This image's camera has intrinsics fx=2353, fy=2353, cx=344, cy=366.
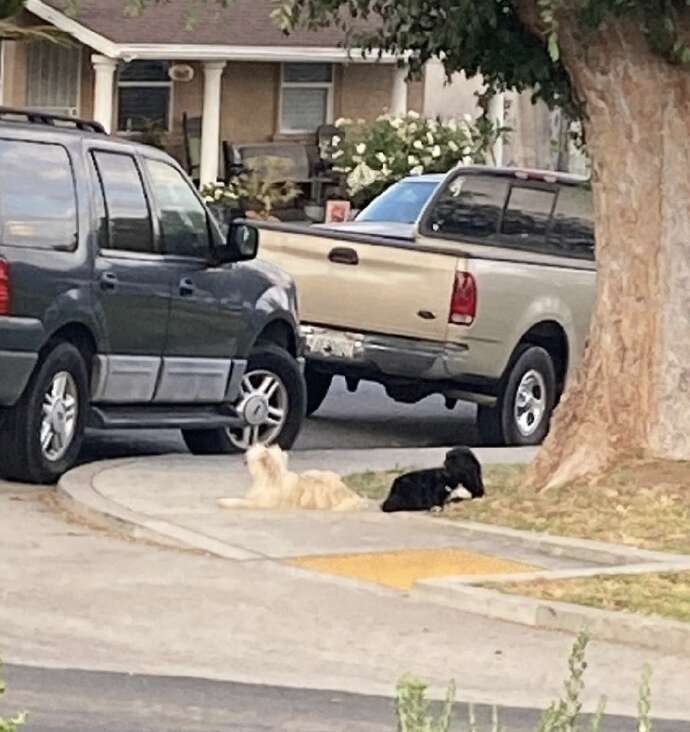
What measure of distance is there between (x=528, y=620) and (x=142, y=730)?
260 centimetres

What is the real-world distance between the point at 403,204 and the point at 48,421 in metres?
6.83

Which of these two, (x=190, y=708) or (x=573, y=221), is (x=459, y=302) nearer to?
(x=573, y=221)

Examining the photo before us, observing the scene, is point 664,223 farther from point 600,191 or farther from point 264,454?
point 264,454

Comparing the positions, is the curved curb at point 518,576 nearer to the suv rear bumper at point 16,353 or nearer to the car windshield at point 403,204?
the suv rear bumper at point 16,353

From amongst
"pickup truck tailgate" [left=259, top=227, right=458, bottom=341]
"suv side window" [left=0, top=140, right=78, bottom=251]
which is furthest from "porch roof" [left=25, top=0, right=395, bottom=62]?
"suv side window" [left=0, top=140, right=78, bottom=251]

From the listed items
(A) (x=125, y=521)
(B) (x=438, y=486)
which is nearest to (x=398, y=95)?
(B) (x=438, y=486)

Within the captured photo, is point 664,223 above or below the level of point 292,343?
above

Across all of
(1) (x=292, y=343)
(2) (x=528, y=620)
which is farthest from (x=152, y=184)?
(2) (x=528, y=620)

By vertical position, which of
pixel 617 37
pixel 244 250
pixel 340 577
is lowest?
pixel 340 577

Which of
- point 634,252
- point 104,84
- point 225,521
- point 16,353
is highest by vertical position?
point 104,84

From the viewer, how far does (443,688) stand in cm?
866

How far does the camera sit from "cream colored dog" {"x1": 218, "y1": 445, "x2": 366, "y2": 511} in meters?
12.4

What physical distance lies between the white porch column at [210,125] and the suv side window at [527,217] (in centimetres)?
1589

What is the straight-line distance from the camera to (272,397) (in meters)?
15.4
